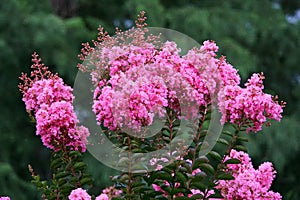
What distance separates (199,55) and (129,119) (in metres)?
0.38

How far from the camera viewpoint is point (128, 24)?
7.45m

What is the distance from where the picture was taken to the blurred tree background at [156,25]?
6.17 metres

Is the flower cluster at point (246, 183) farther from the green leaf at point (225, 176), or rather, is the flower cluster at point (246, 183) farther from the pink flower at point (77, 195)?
the pink flower at point (77, 195)

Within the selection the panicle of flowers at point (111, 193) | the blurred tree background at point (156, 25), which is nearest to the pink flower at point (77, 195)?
the panicle of flowers at point (111, 193)

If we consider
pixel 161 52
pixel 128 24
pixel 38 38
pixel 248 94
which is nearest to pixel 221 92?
pixel 248 94

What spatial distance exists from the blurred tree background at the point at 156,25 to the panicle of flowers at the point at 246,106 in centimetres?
395

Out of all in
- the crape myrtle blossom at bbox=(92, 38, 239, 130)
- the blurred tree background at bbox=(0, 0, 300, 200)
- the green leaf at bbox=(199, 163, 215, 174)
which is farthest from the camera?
the blurred tree background at bbox=(0, 0, 300, 200)

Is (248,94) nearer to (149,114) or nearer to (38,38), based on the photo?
(149,114)

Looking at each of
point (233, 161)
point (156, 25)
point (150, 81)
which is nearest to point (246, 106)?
point (233, 161)

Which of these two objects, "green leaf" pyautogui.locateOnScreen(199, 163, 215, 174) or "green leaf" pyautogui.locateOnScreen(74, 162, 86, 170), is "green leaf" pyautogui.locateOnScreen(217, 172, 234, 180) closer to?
"green leaf" pyautogui.locateOnScreen(199, 163, 215, 174)

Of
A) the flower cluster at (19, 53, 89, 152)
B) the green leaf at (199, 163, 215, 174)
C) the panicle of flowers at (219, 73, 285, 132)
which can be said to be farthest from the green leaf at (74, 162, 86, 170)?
the panicle of flowers at (219, 73, 285, 132)

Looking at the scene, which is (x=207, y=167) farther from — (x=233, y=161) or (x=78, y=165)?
(x=78, y=165)

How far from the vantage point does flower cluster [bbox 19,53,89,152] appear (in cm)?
220

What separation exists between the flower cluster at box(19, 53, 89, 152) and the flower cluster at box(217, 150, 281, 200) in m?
0.55
